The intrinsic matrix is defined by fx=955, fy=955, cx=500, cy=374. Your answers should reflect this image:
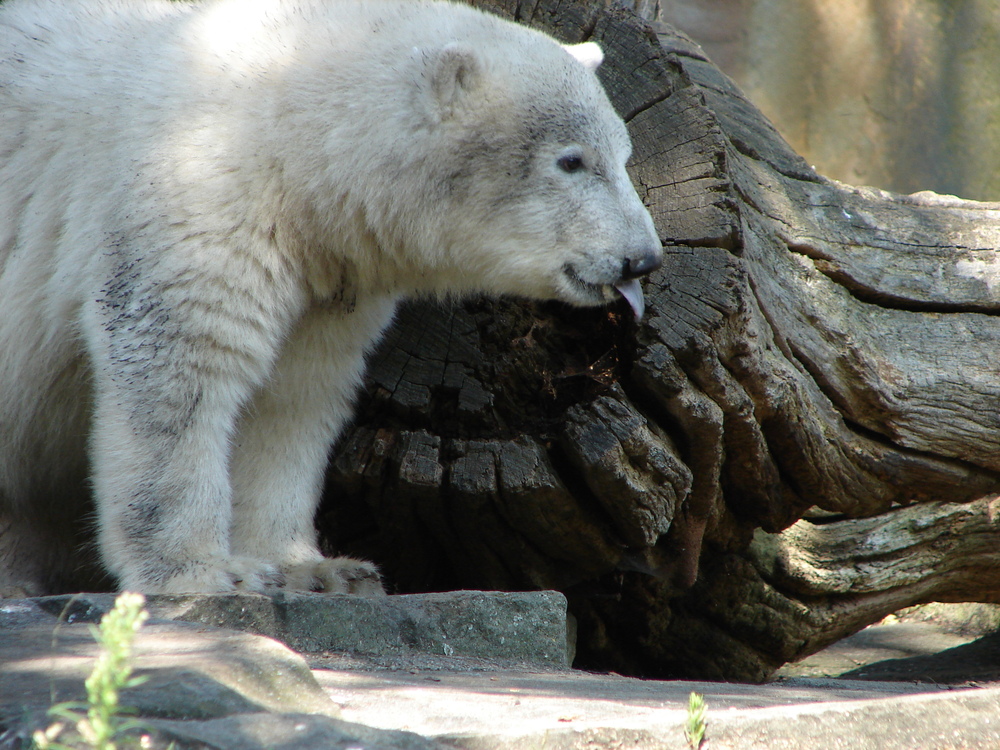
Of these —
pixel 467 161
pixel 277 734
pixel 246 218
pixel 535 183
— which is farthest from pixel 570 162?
pixel 277 734

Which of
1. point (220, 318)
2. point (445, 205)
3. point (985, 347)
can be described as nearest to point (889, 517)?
point (985, 347)

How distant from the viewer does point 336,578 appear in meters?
3.36

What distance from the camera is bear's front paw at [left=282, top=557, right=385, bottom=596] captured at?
11.0ft

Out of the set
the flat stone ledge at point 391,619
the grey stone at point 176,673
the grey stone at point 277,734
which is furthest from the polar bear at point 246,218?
the grey stone at point 277,734

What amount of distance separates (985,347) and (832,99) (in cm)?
679

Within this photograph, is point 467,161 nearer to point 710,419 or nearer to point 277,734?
point 710,419

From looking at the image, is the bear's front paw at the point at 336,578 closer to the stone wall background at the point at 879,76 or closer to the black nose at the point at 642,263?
the black nose at the point at 642,263

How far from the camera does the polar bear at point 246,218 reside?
301cm

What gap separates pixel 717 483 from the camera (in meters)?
4.01

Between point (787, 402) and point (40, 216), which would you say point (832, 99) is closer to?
point (787, 402)

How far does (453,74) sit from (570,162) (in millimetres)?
499

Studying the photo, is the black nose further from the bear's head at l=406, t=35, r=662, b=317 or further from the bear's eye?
the bear's eye

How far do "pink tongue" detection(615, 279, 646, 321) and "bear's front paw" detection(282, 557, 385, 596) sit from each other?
131 cm

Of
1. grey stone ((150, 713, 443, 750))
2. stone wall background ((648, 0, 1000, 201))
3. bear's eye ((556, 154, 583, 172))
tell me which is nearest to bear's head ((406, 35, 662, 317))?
bear's eye ((556, 154, 583, 172))
